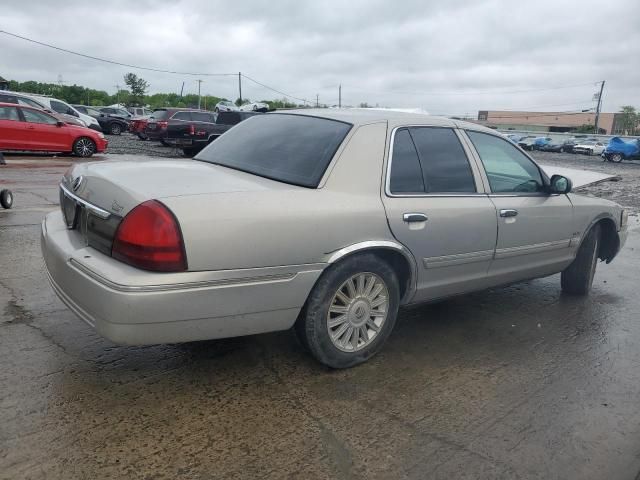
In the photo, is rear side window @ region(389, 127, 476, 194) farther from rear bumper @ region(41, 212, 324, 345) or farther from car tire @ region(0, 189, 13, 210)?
car tire @ region(0, 189, 13, 210)

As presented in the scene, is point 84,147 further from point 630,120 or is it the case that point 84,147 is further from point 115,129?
point 630,120

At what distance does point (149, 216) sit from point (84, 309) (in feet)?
2.02

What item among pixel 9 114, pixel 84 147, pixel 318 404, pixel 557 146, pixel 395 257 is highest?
pixel 9 114

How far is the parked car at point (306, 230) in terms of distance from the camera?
2666mm

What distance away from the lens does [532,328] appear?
4.36 m

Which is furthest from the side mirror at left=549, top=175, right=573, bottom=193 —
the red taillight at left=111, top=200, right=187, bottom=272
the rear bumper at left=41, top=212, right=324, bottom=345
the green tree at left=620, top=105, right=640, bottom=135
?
the green tree at left=620, top=105, right=640, bottom=135

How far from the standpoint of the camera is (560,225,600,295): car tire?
5.11 metres

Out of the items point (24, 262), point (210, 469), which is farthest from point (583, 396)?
point (24, 262)

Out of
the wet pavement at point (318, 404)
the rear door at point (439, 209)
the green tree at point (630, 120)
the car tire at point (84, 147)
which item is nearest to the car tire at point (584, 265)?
the wet pavement at point (318, 404)

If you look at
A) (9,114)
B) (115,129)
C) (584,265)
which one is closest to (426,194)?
(584,265)

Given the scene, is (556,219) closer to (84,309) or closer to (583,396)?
(583,396)

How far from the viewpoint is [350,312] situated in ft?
10.9

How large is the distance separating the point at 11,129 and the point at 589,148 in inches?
1525

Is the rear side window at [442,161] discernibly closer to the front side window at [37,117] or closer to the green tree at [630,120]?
the front side window at [37,117]
